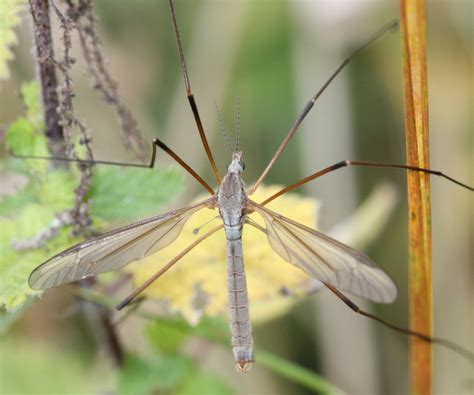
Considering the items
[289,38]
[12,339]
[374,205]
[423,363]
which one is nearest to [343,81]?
[289,38]

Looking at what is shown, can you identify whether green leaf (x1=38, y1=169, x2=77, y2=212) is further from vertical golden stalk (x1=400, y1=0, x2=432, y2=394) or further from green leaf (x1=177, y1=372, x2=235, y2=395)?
vertical golden stalk (x1=400, y1=0, x2=432, y2=394)

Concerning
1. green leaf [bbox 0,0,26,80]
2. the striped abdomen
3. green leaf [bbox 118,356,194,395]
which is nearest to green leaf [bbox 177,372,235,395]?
green leaf [bbox 118,356,194,395]

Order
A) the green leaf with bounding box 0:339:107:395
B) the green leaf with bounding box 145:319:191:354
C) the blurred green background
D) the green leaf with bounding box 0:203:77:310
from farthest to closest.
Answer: the blurred green background < the green leaf with bounding box 0:339:107:395 < the green leaf with bounding box 145:319:191:354 < the green leaf with bounding box 0:203:77:310

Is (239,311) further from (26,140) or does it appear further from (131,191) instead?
(26,140)

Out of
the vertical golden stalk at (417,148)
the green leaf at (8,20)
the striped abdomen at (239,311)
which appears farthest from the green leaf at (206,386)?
the green leaf at (8,20)

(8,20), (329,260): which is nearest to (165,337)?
(329,260)

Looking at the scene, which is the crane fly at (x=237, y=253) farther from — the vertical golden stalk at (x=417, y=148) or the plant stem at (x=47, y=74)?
the plant stem at (x=47, y=74)
